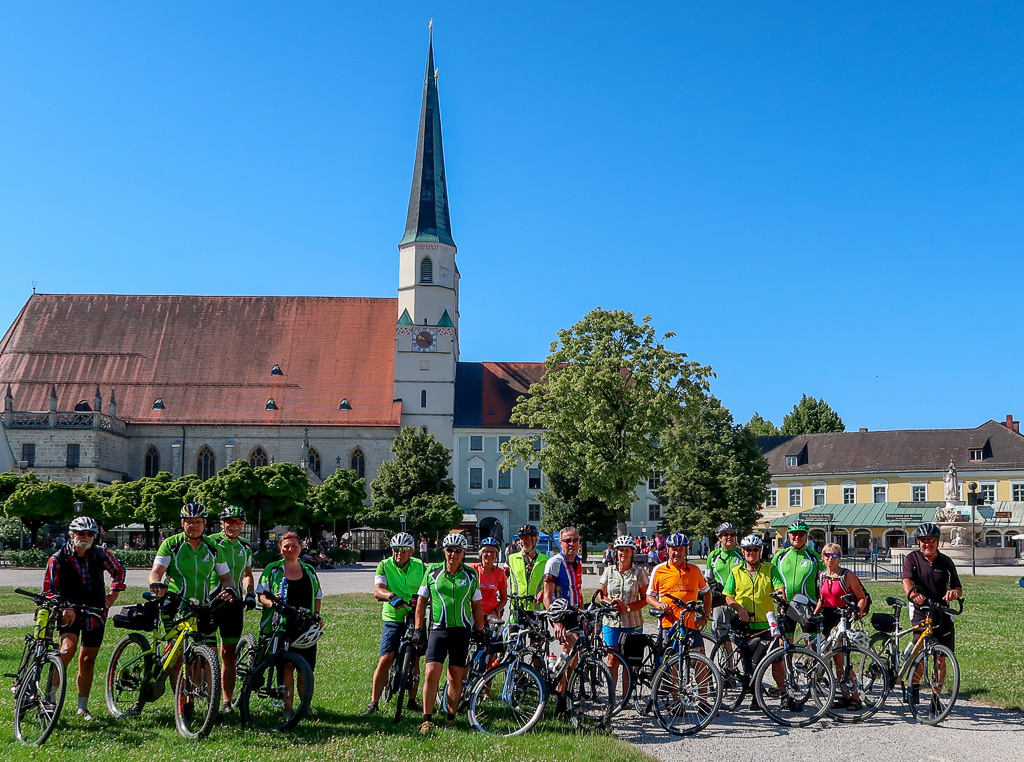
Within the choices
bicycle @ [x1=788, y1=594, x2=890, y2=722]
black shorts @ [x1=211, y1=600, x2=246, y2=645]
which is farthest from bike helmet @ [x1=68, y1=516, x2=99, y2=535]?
bicycle @ [x1=788, y1=594, x2=890, y2=722]

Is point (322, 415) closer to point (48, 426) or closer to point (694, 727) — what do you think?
point (48, 426)

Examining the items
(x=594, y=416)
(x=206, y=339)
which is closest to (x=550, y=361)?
(x=594, y=416)

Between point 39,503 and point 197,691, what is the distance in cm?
3906

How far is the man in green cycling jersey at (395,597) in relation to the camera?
998 centimetres

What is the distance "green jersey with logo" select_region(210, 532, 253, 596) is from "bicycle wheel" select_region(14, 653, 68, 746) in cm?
150

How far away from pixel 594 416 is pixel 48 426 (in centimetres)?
3816

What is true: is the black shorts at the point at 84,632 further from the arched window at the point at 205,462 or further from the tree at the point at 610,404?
the arched window at the point at 205,462

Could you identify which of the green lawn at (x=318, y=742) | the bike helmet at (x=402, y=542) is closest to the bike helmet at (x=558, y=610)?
the green lawn at (x=318, y=742)

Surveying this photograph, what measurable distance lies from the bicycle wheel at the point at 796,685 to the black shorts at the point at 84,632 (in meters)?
6.31

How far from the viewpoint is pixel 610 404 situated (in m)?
42.4

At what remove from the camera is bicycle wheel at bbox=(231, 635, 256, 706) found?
9.52 meters

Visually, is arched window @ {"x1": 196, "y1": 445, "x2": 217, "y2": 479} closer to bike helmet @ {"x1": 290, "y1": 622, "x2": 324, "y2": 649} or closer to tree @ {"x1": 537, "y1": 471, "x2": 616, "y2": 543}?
tree @ {"x1": 537, "y1": 471, "x2": 616, "y2": 543}

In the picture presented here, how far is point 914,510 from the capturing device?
202ft

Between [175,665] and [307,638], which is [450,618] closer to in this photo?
[307,638]
